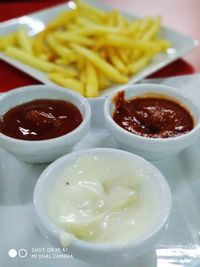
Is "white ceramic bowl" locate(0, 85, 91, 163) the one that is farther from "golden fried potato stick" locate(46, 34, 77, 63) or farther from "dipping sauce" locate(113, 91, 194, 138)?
"golden fried potato stick" locate(46, 34, 77, 63)

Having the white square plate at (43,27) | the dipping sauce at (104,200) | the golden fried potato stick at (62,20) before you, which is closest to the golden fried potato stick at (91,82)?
the white square plate at (43,27)

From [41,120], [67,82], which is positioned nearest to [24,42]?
[67,82]

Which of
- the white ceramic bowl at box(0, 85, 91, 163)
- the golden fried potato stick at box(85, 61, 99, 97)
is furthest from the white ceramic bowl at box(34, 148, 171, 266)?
the golden fried potato stick at box(85, 61, 99, 97)

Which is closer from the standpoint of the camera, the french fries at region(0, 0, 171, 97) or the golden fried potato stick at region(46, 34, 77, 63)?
the french fries at region(0, 0, 171, 97)

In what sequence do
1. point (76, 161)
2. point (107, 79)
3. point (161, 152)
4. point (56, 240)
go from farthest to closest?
1. point (107, 79)
2. point (161, 152)
3. point (76, 161)
4. point (56, 240)

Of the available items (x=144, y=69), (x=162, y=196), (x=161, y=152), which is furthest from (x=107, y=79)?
(x=162, y=196)

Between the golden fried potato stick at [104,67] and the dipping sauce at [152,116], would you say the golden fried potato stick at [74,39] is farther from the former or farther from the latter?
the dipping sauce at [152,116]

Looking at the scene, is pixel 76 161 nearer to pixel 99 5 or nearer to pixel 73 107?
pixel 73 107
